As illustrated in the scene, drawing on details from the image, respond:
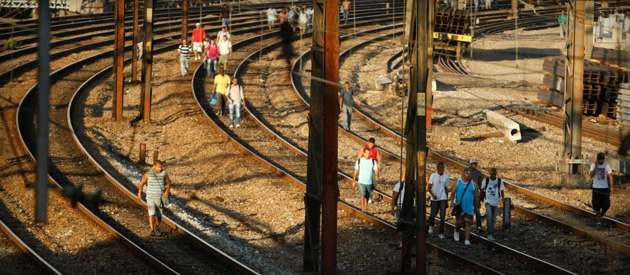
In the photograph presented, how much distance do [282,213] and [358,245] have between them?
8.21 feet

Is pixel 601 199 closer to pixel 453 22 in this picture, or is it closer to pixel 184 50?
pixel 184 50

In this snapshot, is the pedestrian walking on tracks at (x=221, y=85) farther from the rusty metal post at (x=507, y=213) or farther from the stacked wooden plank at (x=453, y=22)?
the stacked wooden plank at (x=453, y=22)

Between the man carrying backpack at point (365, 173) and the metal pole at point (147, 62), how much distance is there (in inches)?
400

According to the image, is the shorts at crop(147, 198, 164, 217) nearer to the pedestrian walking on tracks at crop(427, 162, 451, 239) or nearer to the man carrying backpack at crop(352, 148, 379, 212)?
the man carrying backpack at crop(352, 148, 379, 212)

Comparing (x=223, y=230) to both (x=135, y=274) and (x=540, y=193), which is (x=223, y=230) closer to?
(x=135, y=274)

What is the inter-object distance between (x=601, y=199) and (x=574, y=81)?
451 cm

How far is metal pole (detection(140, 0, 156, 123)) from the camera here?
27.1m

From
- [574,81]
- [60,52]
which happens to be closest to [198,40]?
[60,52]

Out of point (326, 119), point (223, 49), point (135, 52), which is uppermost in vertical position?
point (223, 49)

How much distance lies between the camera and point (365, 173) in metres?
18.6

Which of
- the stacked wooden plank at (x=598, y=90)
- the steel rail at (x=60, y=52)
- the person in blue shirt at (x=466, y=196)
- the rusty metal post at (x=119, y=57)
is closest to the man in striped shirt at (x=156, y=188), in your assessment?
the person in blue shirt at (x=466, y=196)

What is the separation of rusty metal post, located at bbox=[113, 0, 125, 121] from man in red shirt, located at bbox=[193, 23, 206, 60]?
5488mm

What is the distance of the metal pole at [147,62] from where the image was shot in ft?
88.8

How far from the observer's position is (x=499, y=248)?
56.3 ft
